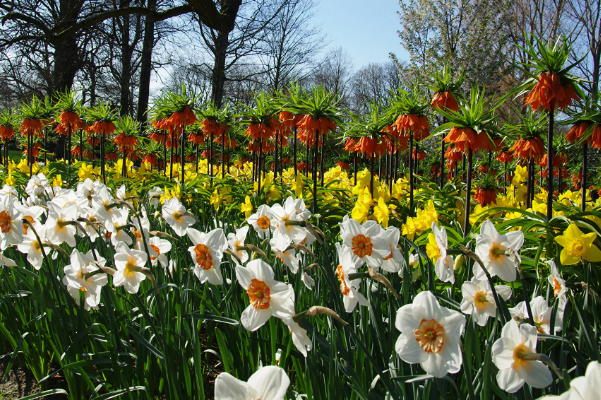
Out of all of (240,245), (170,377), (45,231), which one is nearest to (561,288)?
(240,245)

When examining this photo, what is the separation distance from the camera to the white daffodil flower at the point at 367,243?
113 centimetres

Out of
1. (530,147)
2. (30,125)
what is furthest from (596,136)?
(30,125)

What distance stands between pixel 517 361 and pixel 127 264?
109 cm

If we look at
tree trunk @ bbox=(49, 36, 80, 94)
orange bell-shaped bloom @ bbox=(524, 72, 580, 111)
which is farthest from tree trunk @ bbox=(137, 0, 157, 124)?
orange bell-shaped bloom @ bbox=(524, 72, 580, 111)

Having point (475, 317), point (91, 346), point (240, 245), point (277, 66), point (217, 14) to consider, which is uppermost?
point (277, 66)

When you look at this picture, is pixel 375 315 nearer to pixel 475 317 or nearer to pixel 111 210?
pixel 475 317

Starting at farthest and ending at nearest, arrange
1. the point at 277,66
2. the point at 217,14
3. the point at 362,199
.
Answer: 1. the point at 277,66
2. the point at 217,14
3. the point at 362,199

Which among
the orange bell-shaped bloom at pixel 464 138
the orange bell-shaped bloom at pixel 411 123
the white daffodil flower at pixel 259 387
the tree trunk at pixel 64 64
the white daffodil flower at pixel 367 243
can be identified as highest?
the tree trunk at pixel 64 64

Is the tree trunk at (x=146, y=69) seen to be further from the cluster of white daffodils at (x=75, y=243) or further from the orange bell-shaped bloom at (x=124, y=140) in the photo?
the cluster of white daffodils at (x=75, y=243)

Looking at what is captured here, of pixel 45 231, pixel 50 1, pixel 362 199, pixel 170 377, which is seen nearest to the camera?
pixel 170 377

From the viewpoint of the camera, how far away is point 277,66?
855 inches

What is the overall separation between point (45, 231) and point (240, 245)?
0.79 meters

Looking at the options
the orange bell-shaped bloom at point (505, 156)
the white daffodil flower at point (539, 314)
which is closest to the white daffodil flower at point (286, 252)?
the white daffodil flower at point (539, 314)

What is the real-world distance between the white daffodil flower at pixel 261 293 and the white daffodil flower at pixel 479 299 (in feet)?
1.56
